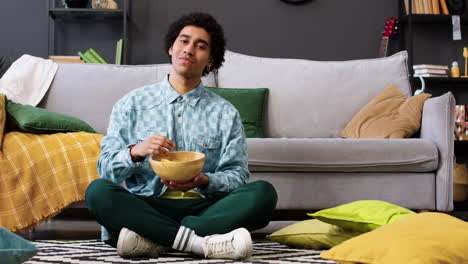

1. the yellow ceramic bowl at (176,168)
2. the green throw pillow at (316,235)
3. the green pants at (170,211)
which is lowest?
the green throw pillow at (316,235)

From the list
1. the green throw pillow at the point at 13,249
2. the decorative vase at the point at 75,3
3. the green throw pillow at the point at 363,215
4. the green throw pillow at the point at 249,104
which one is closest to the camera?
the green throw pillow at the point at 13,249

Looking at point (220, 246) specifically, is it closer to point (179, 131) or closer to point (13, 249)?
point (179, 131)

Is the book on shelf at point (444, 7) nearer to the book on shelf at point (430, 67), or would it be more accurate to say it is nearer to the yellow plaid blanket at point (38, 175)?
the book on shelf at point (430, 67)

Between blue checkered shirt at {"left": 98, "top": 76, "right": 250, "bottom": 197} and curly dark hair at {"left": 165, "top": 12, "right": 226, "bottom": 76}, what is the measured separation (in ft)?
0.74

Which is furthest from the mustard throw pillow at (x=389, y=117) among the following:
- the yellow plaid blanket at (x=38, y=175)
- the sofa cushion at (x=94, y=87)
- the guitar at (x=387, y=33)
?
the yellow plaid blanket at (x=38, y=175)

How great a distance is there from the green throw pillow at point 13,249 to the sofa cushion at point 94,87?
2.21m

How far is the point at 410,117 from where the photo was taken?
3.22 m

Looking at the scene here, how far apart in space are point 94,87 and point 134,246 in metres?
1.82

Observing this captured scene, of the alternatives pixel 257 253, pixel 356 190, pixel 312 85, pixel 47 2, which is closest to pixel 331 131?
pixel 312 85

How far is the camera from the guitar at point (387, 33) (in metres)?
4.71

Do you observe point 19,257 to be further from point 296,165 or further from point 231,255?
point 296,165

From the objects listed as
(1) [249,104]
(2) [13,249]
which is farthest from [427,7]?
(2) [13,249]

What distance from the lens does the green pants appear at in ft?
6.14

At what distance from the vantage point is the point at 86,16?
4.80 m
